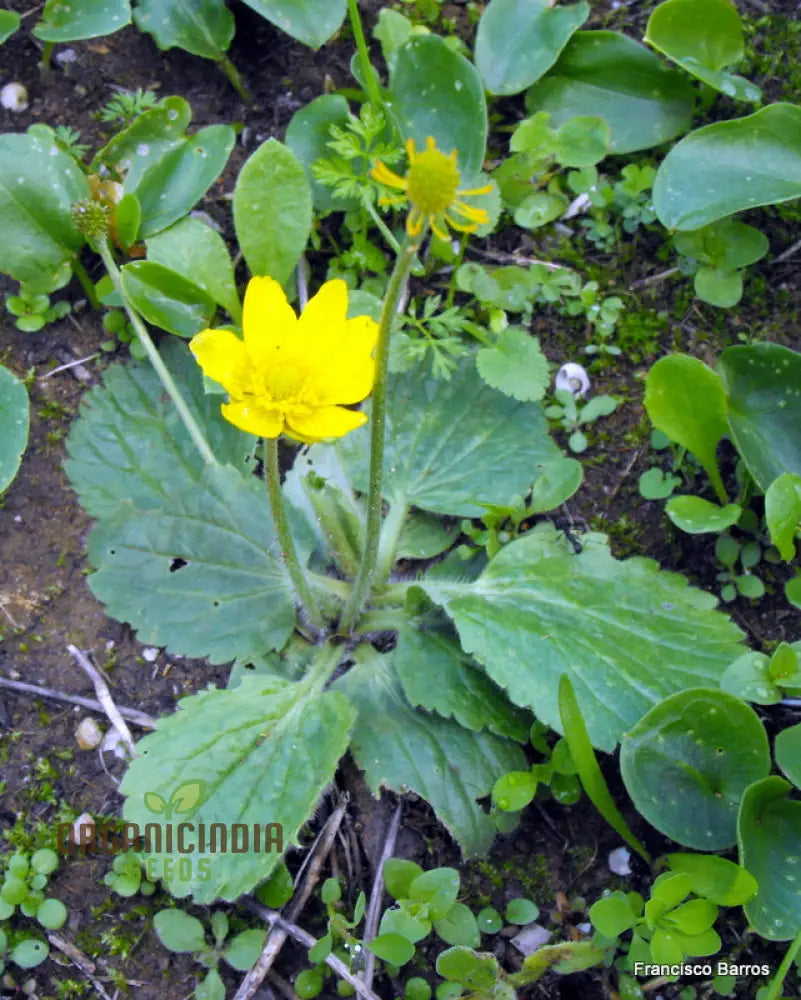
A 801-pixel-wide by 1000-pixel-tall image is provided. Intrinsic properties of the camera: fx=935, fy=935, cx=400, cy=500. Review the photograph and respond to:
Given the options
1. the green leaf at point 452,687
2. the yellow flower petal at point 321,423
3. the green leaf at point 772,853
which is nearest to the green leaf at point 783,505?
the green leaf at point 772,853

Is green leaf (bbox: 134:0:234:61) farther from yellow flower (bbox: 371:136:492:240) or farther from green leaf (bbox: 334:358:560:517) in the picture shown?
yellow flower (bbox: 371:136:492:240)

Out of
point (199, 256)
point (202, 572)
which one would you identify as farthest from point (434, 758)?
point (199, 256)

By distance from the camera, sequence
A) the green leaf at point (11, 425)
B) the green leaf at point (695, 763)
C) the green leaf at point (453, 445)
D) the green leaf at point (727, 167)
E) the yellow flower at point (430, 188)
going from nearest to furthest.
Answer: the yellow flower at point (430, 188)
the green leaf at point (695, 763)
the green leaf at point (11, 425)
the green leaf at point (453, 445)
the green leaf at point (727, 167)

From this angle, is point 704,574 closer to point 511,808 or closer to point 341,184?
point 511,808

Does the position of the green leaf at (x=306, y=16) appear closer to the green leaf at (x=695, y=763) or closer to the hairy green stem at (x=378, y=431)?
the hairy green stem at (x=378, y=431)

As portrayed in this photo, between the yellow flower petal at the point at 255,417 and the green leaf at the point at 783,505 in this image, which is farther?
the green leaf at the point at 783,505

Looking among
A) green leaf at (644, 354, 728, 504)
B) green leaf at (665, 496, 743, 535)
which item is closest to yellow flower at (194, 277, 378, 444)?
green leaf at (644, 354, 728, 504)

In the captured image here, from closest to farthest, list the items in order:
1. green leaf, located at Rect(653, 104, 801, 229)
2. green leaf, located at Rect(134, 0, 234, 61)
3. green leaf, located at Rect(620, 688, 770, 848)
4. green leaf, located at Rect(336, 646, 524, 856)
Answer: green leaf, located at Rect(620, 688, 770, 848) → green leaf, located at Rect(336, 646, 524, 856) → green leaf, located at Rect(653, 104, 801, 229) → green leaf, located at Rect(134, 0, 234, 61)
